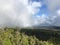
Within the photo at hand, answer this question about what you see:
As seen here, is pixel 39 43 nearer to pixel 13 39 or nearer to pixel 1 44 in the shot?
pixel 13 39

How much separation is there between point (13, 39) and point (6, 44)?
9293 millimetres

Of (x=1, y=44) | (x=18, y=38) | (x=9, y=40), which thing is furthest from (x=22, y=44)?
(x=1, y=44)

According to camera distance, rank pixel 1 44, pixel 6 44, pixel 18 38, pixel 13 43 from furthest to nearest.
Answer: pixel 18 38
pixel 13 43
pixel 6 44
pixel 1 44

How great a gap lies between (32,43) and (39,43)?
13.7 feet

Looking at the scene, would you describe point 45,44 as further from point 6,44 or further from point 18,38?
point 6,44

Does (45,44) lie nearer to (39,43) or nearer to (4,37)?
(39,43)

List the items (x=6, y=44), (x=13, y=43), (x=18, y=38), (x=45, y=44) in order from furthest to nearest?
(x=45, y=44) → (x=18, y=38) → (x=13, y=43) → (x=6, y=44)

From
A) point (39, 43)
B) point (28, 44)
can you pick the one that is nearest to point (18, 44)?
point (28, 44)

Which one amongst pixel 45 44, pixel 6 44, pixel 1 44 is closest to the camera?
pixel 1 44

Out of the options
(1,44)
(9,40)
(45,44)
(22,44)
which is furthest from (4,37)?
(45,44)

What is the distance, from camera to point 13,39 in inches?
3578

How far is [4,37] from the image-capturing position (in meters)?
88.7

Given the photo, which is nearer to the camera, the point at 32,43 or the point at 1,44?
the point at 1,44

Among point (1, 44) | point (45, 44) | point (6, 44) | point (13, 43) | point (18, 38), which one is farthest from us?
point (45, 44)
